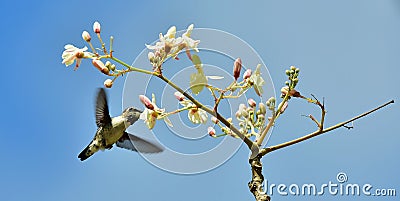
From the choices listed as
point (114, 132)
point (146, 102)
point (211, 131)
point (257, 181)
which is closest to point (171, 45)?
point (146, 102)

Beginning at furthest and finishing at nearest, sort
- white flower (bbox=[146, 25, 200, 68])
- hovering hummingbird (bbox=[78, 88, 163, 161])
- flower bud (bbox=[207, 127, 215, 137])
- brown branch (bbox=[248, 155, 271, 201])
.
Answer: hovering hummingbird (bbox=[78, 88, 163, 161]) → flower bud (bbox=[207, 127, 215, 137]) → white flower (bbox=[146, 25, 200, 68]) → brown branch (bbox=[248, 155, 271, 201])

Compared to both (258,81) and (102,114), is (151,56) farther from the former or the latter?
(102,114)

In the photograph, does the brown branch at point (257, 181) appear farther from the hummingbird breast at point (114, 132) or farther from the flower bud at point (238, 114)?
the hummingbird breast at point (114, 132)

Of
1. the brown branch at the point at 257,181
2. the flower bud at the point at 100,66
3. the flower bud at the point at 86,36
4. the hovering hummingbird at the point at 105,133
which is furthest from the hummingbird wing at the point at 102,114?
the brown branch at the point at 257,181

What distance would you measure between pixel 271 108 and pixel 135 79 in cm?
32

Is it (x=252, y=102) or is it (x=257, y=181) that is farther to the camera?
(x=252, y=102)

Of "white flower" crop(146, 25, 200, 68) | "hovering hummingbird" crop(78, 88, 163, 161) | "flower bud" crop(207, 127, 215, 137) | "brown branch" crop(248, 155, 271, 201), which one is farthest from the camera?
"hovering hummingbird" crop(78, 88, 163, 161)

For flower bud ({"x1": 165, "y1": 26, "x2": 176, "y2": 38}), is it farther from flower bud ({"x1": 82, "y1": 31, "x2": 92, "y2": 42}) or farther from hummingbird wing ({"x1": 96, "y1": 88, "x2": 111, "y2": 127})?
hummingbird wing ({"x1": 96, "y1": 88, "x2": 111, "y2": 127})

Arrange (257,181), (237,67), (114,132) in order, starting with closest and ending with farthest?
1. (257,181)
2. (237,67)
3. (114,132)

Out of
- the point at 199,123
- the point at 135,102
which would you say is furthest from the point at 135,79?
the point at 199,123

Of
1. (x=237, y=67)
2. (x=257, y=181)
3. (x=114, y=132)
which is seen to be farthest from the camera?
(x=114, y=132)

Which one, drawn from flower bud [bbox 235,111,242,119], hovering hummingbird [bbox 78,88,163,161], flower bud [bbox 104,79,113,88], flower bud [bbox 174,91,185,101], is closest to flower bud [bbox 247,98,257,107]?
flower bud [bbox 235,111,242,119]

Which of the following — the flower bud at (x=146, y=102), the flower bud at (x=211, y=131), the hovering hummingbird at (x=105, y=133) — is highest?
the hovering hummingbird at (x=105, y=133)

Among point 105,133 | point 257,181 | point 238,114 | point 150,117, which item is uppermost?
point 105,133
